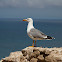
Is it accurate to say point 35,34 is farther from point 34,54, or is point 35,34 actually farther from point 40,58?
point 40,58

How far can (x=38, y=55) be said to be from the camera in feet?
47.1

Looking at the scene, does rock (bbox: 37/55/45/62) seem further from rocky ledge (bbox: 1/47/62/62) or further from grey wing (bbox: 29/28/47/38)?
grey wing (bbox: 29/28/47/38)

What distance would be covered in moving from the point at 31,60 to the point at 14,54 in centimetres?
166

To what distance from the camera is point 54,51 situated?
46.0ft

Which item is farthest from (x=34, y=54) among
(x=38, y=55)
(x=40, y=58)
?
(x=40, y=58)

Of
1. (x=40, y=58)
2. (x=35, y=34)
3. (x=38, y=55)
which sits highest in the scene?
(x=35, y=34)

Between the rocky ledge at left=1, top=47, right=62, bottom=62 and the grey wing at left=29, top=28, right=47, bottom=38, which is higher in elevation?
the grey wing at left=29, top=28, right=47, bottom=38

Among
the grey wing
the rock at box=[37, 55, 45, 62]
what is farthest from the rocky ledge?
the grey wing

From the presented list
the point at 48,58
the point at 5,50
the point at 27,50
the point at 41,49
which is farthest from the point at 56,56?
the point at 5,50

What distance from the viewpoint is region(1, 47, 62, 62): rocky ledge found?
1347cm

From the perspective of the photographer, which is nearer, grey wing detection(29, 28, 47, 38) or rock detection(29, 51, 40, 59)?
rock detection(29, 51, 40, 59)

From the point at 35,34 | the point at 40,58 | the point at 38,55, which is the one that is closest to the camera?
the point at 40,58

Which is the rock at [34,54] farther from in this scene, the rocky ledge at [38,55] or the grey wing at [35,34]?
the grey wing at [35,34]

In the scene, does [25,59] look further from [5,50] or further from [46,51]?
[5,50]
